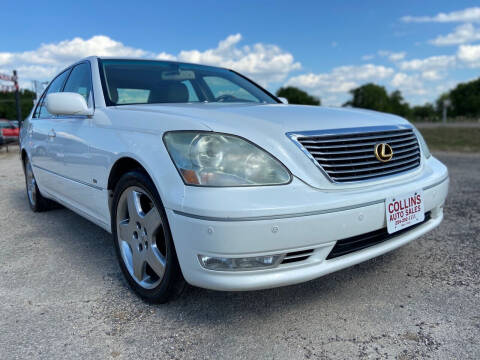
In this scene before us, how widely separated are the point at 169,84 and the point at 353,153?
1.62m

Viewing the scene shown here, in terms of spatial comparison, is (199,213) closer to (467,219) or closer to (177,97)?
(177,97)

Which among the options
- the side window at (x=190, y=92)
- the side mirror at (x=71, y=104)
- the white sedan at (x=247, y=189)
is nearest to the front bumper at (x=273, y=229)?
the white sedan at (x=247, y=189)

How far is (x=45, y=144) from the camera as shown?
11.6ft

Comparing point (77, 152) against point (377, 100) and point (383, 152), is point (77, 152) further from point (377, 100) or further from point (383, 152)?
point (377, 100)

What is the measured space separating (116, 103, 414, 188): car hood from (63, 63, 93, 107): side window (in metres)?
0.86

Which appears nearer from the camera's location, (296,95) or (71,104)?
(71,104)

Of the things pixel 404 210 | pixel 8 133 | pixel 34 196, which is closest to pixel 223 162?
pixel 404 210

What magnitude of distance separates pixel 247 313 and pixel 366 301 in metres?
0.67

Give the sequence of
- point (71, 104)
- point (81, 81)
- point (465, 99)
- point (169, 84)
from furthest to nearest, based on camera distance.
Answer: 1. point (465, 99)
2. point (81, 81)
3. point (169, 84)
4. point (71, 104)

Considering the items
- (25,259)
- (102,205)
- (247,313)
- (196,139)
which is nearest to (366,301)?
(247,313)

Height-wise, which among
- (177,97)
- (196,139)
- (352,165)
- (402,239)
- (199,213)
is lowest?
(402,239)

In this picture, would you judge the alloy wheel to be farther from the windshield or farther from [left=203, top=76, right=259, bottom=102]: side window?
[left=203, top=76, right=259, bottom=102]: side window

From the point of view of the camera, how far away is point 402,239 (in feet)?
7.08

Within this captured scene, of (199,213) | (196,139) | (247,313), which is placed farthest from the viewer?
(247,313)
